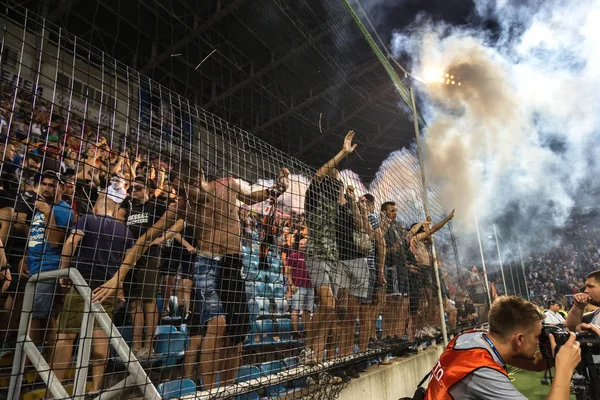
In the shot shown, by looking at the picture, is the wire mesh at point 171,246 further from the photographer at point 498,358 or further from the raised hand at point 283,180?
the photographer at point 498,358

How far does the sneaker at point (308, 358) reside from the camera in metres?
3.13

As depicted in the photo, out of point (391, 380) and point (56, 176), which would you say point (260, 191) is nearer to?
point (56, 176)

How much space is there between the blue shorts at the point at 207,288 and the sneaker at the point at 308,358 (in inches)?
33.3

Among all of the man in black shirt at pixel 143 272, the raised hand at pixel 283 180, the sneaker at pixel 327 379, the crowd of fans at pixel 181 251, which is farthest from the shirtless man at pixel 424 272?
the man in black shirt at pixel 143 272

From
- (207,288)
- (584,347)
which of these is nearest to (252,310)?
(207,288)

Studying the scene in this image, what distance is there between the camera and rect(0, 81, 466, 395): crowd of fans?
7.82 ft

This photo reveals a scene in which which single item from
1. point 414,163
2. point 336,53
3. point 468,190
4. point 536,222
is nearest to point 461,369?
point 414,163

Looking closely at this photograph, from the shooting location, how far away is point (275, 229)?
140 inches

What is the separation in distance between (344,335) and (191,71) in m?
Result: 10.7

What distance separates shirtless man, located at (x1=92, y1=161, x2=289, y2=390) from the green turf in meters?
Answer: 4.75

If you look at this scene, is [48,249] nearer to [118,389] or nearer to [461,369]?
[118,389]

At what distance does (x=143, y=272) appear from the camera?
3426 millimetres

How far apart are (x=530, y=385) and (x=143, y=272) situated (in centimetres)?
620

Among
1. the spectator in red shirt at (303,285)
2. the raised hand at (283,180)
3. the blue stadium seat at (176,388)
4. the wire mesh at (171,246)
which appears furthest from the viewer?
the spectator in red shirt at (303,285)
